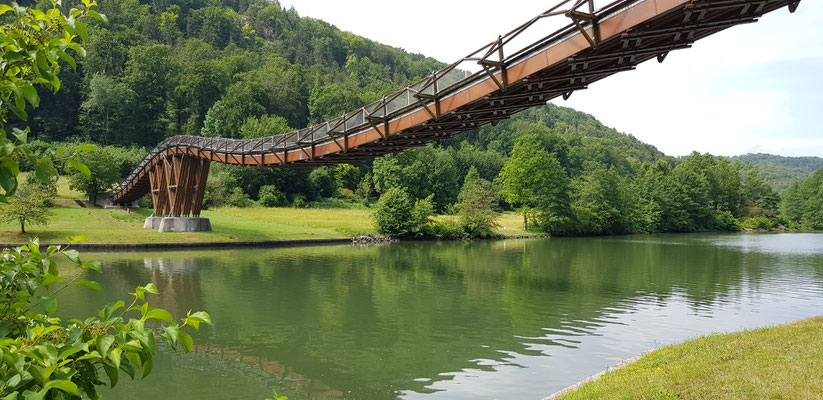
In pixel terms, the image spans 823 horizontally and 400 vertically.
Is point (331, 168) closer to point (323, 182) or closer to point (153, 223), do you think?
point (323, 182)

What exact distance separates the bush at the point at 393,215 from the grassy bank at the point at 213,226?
1498mm

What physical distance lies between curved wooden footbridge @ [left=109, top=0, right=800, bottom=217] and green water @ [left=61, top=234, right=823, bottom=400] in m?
6.97

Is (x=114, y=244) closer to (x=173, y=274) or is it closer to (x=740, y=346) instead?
(x=173, y=274)

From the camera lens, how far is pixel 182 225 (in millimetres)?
46250

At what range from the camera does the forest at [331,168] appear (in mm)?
70875

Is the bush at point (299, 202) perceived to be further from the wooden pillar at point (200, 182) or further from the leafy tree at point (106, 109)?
the leafy tree at point (106, 109)

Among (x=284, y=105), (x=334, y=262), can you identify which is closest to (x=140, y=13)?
(x=284, y=105)

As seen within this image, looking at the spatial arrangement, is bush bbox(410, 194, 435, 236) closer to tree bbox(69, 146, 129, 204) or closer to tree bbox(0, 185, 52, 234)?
tree bbox(69, 146, 129, 204)

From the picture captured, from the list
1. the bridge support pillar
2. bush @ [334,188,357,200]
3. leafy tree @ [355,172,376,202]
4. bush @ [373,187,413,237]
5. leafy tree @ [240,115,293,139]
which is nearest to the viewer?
the bridge support pillar

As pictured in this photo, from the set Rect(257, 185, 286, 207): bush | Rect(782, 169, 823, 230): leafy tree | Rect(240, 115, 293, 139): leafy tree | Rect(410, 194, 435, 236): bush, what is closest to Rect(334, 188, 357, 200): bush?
Rect(257, 185, 286, 207): bush

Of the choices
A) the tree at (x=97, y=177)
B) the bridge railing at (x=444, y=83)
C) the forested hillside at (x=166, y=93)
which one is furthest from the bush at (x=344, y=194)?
the bridge railing at (x=444, y=83)

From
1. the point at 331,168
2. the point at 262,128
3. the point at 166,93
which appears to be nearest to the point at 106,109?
the point at 166,93

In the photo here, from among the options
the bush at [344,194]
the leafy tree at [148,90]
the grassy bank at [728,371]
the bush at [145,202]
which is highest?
the leafy tree at [148,90]

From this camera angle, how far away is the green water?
12.0 m
